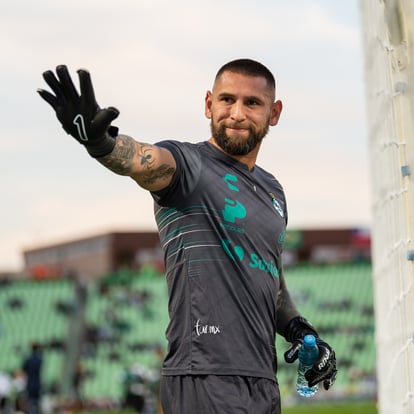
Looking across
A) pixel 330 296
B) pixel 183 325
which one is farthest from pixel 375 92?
pixel 330 296

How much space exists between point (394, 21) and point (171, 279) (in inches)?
52.0

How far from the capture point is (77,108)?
3.17 m

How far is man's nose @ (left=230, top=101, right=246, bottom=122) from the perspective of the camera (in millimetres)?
3725

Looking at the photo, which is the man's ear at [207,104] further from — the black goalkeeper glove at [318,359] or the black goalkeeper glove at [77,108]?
the black goalkeeper glove at [318,359]

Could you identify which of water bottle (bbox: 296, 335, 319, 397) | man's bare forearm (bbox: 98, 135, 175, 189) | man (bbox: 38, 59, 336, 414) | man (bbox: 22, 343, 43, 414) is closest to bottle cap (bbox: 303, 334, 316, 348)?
water bottle (bbox: 296, 335, 319, 397)

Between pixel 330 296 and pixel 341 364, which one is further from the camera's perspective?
pixel 330 296

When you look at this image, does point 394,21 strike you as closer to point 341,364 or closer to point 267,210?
point 267,210

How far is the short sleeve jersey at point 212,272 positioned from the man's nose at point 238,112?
0.17 meters

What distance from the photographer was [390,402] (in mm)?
6020

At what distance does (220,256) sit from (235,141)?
42 cm

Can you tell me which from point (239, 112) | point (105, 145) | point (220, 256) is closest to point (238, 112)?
point (239, 112)

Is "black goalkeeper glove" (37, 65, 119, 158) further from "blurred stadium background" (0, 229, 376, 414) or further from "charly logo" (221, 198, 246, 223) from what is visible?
"blurred stadium background" (0, 229, 376, 414)

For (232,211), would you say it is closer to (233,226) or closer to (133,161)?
(233,226)

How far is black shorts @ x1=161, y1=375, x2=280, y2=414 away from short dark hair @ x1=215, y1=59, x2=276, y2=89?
1.06 meters
